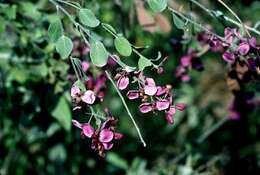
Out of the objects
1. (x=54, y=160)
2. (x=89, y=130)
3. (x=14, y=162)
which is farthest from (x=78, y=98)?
(x=14, y=162)

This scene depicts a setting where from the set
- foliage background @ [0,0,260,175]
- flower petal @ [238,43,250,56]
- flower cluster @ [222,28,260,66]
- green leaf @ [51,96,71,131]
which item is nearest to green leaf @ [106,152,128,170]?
foliage background @ [0,0,260,175]

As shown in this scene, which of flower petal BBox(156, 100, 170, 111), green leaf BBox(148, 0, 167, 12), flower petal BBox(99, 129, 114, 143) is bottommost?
flower petal BBox(99, 129, 114, 143)

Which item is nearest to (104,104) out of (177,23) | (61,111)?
(61,111)

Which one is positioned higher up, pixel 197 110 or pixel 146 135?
pixel 197 110

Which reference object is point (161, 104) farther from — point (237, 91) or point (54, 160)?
point (54, 160)

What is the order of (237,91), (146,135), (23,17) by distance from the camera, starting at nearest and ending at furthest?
(237,91) → (23,17) → (146,135)

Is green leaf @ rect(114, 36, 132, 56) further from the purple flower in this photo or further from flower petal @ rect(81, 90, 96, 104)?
the purple flower

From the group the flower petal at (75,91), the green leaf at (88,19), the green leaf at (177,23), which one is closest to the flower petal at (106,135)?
the flower petal at (75,91)
